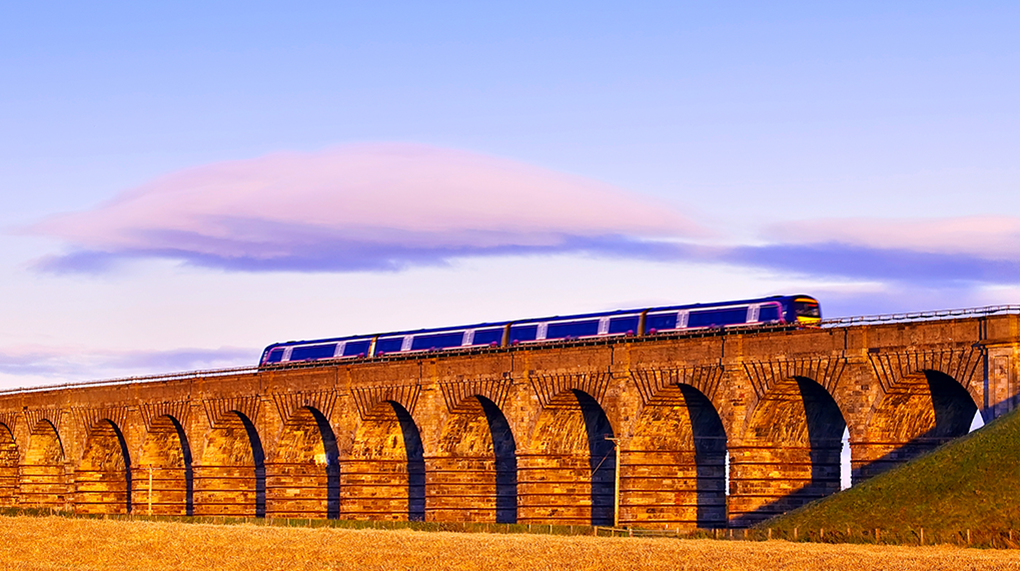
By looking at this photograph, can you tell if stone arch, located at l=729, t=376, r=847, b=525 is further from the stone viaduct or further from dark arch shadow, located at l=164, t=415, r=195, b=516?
dark arch shadow, located at l=164, t=415, r=195, b=516

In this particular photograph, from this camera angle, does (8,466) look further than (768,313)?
Yes

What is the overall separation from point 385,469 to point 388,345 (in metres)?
7.72

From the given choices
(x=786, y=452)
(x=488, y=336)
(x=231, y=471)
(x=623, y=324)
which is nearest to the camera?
(x=786, y=452)

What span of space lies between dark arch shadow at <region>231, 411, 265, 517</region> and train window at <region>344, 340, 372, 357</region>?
828cm

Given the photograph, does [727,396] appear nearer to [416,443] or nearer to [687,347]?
[687,347]

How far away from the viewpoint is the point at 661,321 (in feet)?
258

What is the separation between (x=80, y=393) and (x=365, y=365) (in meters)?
Answer: 30.2

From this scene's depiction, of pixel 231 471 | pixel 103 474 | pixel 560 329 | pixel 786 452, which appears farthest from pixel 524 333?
pixel 103 474

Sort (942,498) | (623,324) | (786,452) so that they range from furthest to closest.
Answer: (623,324) → (786,452) → (942,498)

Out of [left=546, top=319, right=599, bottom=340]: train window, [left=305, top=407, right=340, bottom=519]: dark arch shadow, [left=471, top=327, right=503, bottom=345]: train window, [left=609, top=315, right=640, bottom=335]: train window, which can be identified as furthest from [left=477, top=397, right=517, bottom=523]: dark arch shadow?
[left=305, top=407, right=340, bottom=519]: dark arch shadow

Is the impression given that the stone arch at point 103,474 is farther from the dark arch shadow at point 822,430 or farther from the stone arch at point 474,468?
the dark arch shadow at point 822,430

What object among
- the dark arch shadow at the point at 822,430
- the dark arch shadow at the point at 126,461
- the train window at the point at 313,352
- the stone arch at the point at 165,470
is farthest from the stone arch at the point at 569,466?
the dark arch shadow at the point at 126,461

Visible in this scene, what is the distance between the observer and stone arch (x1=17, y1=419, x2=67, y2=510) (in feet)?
377

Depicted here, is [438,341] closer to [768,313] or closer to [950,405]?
[768,313]
